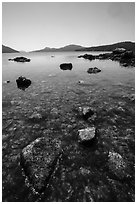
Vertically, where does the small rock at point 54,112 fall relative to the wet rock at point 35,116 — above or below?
above

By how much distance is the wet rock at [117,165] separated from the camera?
25.2 feet

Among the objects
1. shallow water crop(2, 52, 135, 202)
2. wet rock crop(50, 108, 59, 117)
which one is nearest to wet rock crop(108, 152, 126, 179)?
shallow water crop(2, 52, 135, 202)

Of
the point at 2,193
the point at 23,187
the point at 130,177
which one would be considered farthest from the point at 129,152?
the point at 2,193

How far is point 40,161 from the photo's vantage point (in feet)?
26.2

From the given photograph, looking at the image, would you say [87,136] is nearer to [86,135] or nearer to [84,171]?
[86,135]

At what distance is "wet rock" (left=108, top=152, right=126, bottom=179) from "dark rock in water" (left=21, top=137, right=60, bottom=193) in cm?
336

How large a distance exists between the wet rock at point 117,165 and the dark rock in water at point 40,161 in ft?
11.0

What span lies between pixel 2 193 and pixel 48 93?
1492 cm

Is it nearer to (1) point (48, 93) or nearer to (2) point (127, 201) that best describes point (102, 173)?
(2) point (127, 201)

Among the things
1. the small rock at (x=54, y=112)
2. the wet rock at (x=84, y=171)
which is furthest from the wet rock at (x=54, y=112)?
the wet rock at (x=84, y=171)

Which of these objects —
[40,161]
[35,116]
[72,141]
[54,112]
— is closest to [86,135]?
[72,141]

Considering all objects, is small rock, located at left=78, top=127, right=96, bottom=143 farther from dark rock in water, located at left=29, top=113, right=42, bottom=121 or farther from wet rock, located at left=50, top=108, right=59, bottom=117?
dark rock in water, located at left=29, top=113, right=42, bottom=121

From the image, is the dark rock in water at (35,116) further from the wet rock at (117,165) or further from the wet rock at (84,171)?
the wet rock at (117,165)

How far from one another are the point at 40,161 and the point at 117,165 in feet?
15.0
